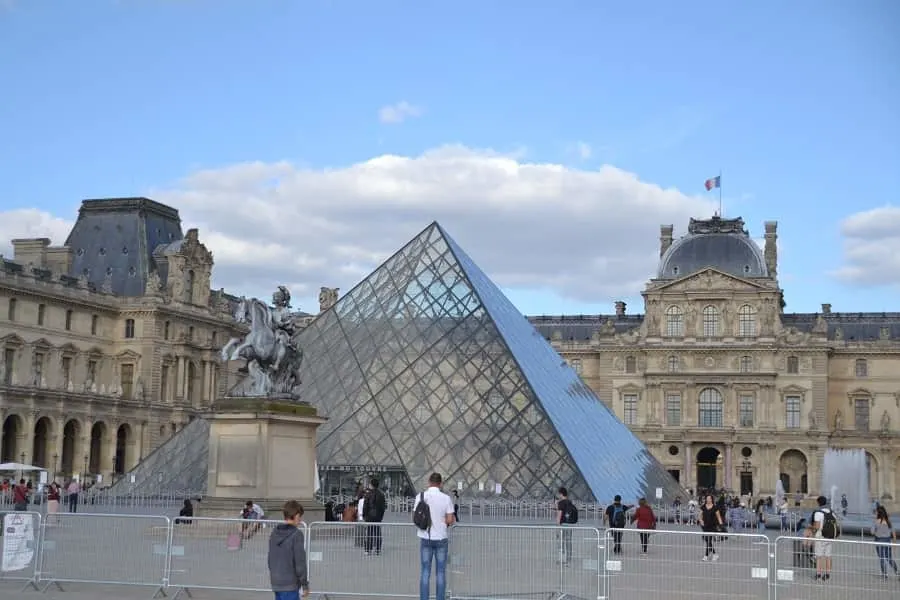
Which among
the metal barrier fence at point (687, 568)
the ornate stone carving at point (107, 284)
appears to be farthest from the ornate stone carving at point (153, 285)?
the metal barrier fence at point (687, 568)

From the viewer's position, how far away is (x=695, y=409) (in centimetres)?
7006

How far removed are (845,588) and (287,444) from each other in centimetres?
854

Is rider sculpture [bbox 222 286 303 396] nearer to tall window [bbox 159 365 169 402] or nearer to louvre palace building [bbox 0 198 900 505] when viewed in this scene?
louvre palace building [bbox 0 198 900 505]

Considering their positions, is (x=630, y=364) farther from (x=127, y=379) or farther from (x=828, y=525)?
(x=828, y=525)

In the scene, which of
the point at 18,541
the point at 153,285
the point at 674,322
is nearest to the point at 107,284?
the point at 153,285

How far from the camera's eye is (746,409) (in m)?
69.6

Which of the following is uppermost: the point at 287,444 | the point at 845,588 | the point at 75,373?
the point at 75,373

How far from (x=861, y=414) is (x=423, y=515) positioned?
63081 millimetres

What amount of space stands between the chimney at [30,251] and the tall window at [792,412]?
38525 millimetres

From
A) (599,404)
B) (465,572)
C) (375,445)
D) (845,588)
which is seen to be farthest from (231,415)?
(599,404)

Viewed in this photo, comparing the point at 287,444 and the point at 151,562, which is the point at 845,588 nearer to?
the point at 151,562

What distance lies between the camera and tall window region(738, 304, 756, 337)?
228 feet

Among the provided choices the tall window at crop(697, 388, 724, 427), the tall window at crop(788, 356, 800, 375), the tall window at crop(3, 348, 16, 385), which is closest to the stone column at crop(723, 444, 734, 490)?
the tall window at crop(697, 388, 724, 427)

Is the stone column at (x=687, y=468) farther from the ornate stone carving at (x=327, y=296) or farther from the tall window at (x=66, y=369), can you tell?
the tall window at (x=66, y=369)
